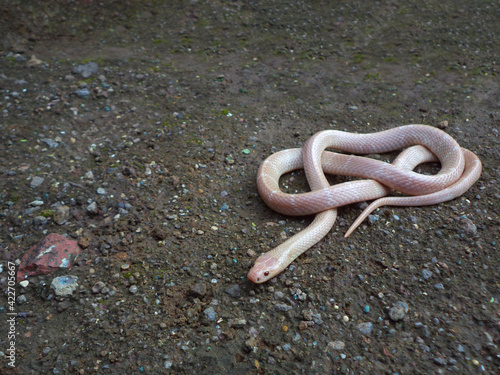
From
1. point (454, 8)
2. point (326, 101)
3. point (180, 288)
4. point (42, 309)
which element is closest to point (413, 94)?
point (326, 101)

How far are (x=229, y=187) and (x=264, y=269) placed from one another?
1426 millimetres

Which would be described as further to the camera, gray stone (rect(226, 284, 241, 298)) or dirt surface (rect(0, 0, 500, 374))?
gray stone (rect(226, 284, 241, 298))

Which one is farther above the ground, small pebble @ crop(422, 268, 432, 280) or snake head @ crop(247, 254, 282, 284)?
small pebble @ crop(422, 268, 432, 280)

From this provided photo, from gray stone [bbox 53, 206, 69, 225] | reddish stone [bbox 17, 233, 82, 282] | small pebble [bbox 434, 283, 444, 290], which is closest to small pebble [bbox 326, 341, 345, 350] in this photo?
small pebble [bbox 434, 283, 444, 290]

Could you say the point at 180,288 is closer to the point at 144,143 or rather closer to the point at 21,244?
the point at 21,244

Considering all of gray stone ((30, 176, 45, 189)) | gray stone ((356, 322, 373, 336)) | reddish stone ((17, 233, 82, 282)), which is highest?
gray stone ((356, 322, 373, 336))

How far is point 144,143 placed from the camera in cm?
502

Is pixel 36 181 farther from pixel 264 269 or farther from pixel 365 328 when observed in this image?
pixel 365 328

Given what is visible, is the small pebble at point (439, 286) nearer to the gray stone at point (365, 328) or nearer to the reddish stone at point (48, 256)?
the gray stone at point (365, 328)

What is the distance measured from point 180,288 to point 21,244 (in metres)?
1.81

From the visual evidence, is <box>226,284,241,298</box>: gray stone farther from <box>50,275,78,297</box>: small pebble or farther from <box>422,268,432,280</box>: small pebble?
<box>422,268,432,280</box>: small pebble

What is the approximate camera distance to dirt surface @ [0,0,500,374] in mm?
2930

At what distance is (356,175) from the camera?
4.38 m

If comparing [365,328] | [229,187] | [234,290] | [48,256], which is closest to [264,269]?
[234,290]
